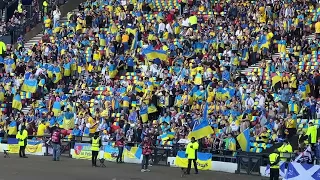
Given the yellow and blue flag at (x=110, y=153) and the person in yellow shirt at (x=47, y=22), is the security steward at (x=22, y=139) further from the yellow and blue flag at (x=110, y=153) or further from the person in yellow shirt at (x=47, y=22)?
the person in yellow shirt at (x=47, y=22)

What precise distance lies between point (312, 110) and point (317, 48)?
5.27 m

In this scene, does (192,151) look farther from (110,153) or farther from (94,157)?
(110,153)

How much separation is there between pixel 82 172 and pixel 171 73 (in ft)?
37.1

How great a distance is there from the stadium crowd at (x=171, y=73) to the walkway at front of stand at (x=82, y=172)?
2192 millimetres

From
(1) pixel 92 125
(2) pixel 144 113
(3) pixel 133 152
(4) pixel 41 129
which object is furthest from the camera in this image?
(4) pixel 41 129

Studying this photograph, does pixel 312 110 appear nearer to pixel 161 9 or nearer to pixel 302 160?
pixel 302 160

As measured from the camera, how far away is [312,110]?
36.2 m

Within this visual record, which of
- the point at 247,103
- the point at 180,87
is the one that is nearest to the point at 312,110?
the point at 247,103

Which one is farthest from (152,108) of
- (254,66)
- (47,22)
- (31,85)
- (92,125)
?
(47,22)

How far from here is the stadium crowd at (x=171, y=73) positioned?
37.8 metres

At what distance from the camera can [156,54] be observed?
44500 mm

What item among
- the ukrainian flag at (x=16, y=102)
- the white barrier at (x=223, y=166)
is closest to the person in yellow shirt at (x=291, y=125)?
the white barrier at (x=223, y=166)

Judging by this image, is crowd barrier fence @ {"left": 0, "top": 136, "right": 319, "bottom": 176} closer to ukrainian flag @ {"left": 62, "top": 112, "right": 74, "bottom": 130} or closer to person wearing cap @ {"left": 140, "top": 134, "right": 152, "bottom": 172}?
person wearing cap @ {"left": 140, "top": 134, "right": 152, "bottom": 172}

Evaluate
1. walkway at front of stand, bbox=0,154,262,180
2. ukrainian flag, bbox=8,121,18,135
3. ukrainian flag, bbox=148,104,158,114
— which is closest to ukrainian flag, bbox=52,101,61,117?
ukrainian flag, bbox=8,121,18,135
